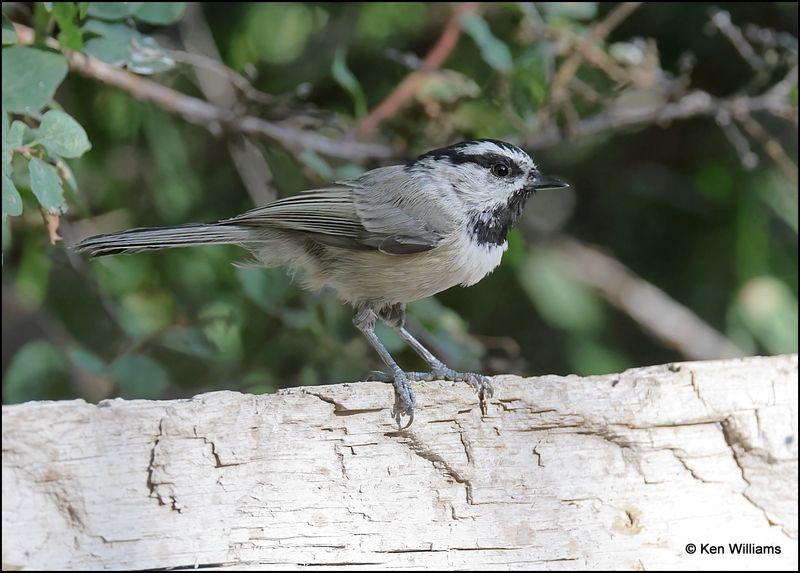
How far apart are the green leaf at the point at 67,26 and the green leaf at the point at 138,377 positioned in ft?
3.26

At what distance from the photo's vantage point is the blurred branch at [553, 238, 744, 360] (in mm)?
4242

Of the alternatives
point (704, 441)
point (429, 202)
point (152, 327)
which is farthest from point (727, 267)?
point (152, 327)

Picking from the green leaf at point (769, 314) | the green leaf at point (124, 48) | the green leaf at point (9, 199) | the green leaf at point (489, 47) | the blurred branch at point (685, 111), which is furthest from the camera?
the green leaf at point (769, 314)

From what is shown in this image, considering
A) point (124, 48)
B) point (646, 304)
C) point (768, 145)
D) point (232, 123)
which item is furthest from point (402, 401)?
point (646, 304)

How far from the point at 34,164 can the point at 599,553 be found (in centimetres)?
156

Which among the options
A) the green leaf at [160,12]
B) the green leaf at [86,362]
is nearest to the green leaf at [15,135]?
the green leaf at [160,12]

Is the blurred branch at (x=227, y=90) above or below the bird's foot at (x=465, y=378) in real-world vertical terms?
above

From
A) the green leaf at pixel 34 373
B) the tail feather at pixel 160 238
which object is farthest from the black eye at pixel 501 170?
the green leaf at pixel 34 373

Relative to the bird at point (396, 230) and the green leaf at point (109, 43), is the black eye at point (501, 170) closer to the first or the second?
the bird at point (396, 230)

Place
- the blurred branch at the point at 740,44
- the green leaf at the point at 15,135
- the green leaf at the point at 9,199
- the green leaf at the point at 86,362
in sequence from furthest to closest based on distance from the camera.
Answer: the blurred branch at the point at 740,44 → the green leaf at the point at 86,362 → the green leaf at the point at 15,135 → the green leaf at the point at 9,199

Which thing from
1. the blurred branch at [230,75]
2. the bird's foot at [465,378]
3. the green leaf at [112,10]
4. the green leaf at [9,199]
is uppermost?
the blurred branch at [230,75]

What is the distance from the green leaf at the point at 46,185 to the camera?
211 centimetres

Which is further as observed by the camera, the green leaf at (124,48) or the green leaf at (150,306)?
the green leaf at (150,306)

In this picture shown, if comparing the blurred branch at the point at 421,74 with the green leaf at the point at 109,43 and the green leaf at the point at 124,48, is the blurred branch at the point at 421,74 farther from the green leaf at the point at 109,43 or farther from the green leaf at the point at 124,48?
the green leaf at the point at 109,43
